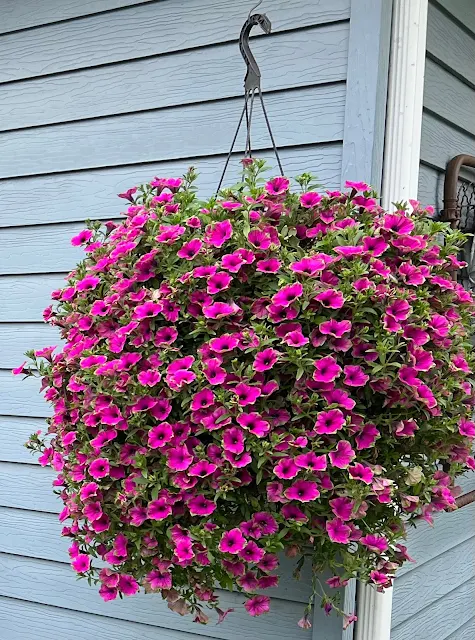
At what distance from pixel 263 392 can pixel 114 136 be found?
3.86ft

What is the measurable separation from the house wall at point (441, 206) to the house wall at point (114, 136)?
0.89 ft

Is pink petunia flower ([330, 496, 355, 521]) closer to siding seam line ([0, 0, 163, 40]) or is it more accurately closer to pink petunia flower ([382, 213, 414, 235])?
pink petunia flower ([382, 213, 414, 235])

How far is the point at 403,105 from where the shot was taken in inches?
71.4

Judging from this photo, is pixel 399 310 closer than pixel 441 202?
Yes

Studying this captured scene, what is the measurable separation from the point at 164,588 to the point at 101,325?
0.48 m

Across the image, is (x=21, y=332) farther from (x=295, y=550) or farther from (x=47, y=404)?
(x=295, y=550)

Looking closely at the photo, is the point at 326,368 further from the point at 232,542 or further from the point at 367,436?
the point at 232,542

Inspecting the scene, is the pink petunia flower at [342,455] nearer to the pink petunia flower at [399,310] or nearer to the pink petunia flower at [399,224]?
the pink petunia flower at [399,310]

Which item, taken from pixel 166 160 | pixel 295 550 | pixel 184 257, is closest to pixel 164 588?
pixel 295 550

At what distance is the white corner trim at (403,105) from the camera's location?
1.81 m

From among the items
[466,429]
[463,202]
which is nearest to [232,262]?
Answer: [466,429]

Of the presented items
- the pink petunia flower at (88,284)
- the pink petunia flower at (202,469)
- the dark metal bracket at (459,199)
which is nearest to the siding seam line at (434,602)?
the dark metal bracket at (459,199)

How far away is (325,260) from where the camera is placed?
1340 millimetres

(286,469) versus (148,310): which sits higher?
(148,310)
